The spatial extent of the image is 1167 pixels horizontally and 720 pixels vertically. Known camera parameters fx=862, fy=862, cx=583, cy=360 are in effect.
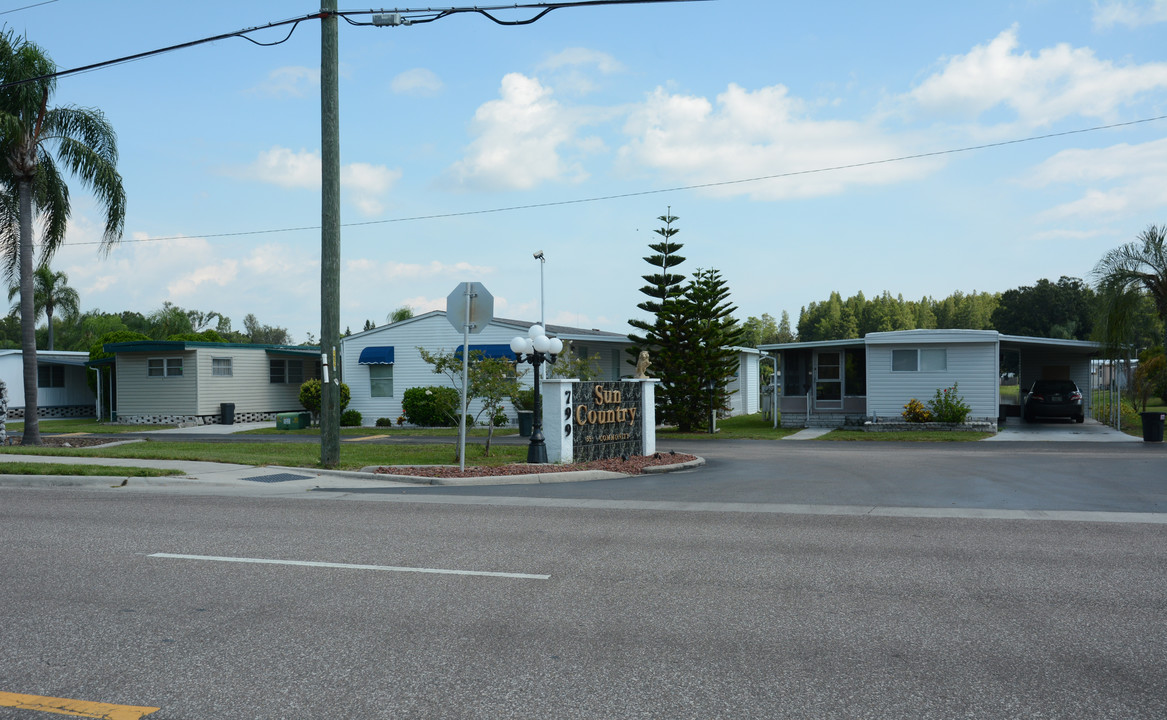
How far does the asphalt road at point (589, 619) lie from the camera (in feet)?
14.2

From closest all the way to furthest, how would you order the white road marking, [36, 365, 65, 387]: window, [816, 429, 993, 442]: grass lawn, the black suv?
the white road marking < [816, 429, 993, 442]: grass lawn < the black suv < [36, 365, 65, 387]: window

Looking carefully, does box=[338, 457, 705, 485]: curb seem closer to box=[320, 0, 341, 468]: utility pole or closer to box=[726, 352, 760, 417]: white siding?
box=[320, 0, 341, 468]: utility pole

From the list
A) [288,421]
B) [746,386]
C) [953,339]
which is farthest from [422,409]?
[953,339]

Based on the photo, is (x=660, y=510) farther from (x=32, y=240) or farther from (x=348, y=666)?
(x=32, y=240)

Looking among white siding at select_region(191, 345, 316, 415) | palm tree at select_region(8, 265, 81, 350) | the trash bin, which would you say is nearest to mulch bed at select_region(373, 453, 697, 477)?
the trash bin

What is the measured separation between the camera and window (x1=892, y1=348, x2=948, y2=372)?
27734mm

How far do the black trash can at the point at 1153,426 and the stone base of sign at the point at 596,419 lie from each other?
13.7 m

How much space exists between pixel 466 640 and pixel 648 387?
13723mm

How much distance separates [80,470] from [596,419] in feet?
29.4

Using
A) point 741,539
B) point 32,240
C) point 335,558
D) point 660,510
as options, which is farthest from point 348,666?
point 32,240

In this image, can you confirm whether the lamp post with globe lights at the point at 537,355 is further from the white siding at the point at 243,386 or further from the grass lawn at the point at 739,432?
the white siding at the point at 243,386

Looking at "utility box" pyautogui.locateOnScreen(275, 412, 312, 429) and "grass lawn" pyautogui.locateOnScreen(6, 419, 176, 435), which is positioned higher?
"utility box" pyautogui.locateOnScreen(275, 412, 312, 429)

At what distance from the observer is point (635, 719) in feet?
13.2

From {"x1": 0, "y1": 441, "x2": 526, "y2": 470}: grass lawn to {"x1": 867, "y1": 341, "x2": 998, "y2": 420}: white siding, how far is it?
531 inches
